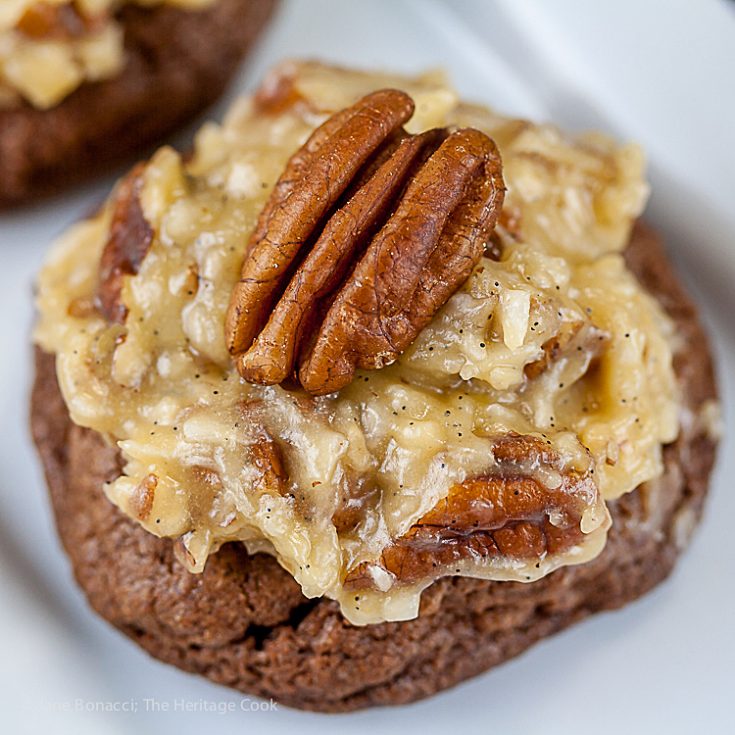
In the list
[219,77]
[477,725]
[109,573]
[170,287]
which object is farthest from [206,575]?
[219,77]

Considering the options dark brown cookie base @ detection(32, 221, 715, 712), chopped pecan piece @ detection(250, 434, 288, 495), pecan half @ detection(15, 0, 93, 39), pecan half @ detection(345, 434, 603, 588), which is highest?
pecan half @ detection(345, 434, 603, 588)

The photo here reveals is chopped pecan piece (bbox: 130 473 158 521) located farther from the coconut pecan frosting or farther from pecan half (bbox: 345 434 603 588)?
pecan half (bbox: 345 434 603 588)

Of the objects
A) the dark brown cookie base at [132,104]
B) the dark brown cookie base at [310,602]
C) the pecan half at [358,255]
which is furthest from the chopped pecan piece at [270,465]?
the dark brown cookie base at [132,104]

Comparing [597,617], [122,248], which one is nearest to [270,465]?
[122,248]

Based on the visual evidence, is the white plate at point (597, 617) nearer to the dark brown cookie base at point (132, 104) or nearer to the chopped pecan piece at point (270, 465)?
the dark brown cookie base at point (132, 104)

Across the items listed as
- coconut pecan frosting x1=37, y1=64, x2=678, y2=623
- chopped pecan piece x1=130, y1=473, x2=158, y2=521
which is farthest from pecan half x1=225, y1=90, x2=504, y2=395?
chopped pecan piece x1=130, y1=473, x2=158, y2=521

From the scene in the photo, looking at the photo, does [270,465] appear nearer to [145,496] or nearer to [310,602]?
[145,496]
